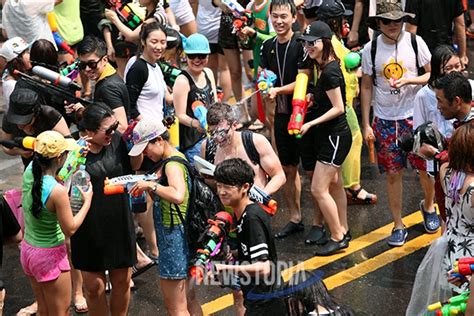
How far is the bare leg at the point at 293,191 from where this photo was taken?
970cm

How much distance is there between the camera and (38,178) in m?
7.25

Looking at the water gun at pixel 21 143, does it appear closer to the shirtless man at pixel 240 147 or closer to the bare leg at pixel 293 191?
the shirtless man at pixel 240 147

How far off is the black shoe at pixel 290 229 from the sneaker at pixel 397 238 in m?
0.91

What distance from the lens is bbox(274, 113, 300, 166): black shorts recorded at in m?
9.58

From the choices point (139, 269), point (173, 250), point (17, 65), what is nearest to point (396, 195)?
point (139, 269)

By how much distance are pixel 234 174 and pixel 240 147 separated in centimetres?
122

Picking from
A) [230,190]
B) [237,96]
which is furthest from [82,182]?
[237,96]

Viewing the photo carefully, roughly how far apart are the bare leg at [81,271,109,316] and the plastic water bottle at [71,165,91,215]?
0.55 metres

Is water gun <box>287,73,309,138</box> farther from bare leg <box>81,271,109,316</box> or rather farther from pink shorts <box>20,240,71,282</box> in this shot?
pink shorts <box>20,240,71,282</box>

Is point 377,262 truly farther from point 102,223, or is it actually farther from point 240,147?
point 102,223

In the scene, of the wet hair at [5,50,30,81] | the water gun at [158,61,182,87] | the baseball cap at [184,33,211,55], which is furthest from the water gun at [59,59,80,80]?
the baseball cap at [184,33,211,55]

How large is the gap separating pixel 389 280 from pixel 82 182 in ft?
9.52

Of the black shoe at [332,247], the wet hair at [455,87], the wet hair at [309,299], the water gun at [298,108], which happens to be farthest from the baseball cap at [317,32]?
the wet hair at [309,299]

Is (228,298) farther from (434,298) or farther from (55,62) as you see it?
(55,62)
